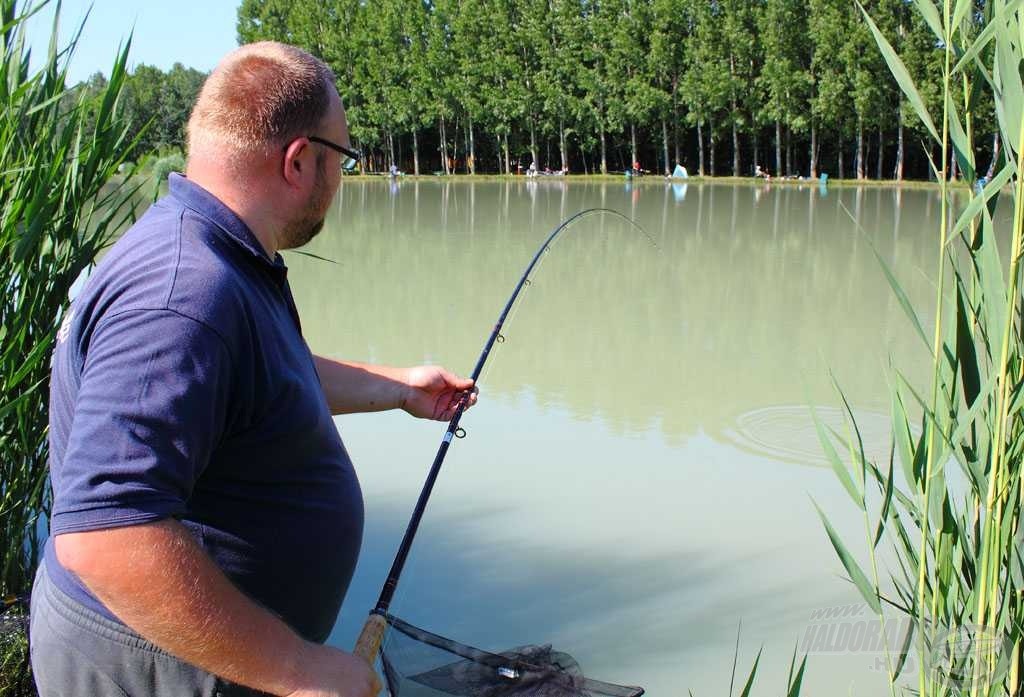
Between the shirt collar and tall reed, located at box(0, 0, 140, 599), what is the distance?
109cm

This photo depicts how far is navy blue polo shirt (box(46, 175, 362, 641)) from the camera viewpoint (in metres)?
1.15

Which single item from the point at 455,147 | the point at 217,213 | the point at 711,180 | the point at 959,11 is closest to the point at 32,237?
the point at 217,213

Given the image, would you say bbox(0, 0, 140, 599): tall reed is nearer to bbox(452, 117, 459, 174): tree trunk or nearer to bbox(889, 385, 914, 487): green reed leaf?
bbox(889, 385, 914, 487): green reed leaf

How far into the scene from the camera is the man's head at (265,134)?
1.34 metres

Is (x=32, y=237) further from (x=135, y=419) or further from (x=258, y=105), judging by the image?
(x=135, y=419)

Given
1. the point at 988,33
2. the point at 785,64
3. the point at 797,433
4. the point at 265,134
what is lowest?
A: the point at 797,433

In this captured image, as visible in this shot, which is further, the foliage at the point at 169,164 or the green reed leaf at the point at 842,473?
the foliage at the point at 169,164

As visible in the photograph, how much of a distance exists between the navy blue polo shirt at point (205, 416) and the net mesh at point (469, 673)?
39.5 inches

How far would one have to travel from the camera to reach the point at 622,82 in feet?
129

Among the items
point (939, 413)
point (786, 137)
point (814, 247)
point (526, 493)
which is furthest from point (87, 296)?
point (786, 137)

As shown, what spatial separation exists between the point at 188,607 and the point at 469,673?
147 cm

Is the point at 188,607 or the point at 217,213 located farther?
the point at 217,213

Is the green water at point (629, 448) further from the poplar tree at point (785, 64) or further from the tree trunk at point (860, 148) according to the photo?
the poplar tree at point (785, 64)

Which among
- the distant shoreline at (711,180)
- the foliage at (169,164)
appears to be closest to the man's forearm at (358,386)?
the foliage at (169,164)
